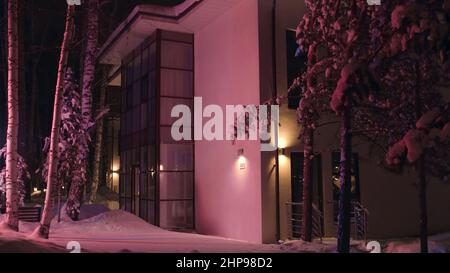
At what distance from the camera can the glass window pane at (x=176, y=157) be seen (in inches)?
688

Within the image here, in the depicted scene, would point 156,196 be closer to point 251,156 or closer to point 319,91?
point 251,156

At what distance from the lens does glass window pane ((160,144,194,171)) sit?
57.4 ft

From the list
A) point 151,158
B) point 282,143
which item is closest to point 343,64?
point 282,143

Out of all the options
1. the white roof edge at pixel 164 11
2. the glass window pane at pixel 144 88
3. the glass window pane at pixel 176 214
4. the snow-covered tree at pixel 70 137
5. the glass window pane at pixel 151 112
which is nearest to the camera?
the snow-covered tree at pixel 70 137

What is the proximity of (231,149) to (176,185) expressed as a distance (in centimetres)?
352

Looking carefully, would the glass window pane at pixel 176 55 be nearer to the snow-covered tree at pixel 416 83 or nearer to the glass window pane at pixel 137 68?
the glass window pane at pixel 137 68

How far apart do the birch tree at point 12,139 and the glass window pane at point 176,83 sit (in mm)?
5849

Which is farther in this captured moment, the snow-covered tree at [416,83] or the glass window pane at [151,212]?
the glass window pane at [151,212]

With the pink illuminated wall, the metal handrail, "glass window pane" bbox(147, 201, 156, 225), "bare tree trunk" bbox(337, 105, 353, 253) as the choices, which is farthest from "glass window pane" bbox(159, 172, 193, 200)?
"bare tree trunk" bbox(337, 105, 353, 253)

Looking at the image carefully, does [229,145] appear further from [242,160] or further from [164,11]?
[164,11]

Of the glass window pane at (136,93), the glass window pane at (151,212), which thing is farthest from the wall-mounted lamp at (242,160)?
the glass window pane at (136,93)

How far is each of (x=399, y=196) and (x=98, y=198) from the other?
23.7m

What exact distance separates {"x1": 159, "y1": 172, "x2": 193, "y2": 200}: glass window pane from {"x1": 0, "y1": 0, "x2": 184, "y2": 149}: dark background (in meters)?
4.51

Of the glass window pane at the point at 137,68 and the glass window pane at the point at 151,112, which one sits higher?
the glass window pane at the point at 137,68
